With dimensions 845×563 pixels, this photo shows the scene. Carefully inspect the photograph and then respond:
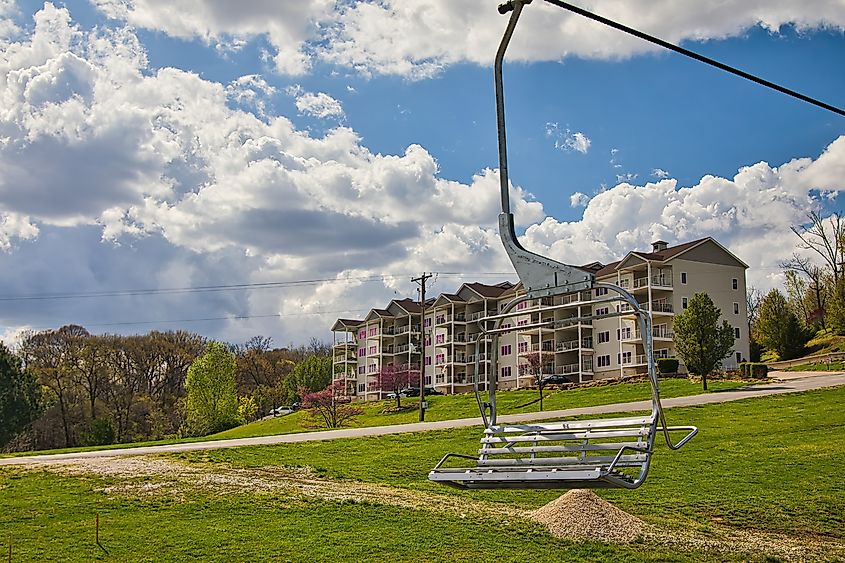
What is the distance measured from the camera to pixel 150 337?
3125 inches

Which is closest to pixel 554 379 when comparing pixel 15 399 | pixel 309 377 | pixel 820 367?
pixel 820 367

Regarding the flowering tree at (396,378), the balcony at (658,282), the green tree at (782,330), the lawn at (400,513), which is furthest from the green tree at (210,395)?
the green tree at (782,330)

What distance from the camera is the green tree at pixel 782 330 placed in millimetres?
66438

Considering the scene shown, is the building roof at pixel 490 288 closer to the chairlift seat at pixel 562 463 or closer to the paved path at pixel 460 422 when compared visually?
the paved path at pixel 460 422

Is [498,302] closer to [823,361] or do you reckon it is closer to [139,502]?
[823,361]

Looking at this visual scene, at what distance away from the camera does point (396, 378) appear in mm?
80500

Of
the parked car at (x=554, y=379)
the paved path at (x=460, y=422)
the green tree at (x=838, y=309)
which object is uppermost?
the green tree at (x=838, y=309)

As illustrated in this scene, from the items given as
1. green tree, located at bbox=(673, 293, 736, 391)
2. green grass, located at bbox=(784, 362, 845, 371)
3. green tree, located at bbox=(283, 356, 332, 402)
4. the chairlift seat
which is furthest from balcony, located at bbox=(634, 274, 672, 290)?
the chairlift seat

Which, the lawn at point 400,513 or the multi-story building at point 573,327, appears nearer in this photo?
the lawn at point 400,513

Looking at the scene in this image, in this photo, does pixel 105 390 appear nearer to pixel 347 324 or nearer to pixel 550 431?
pixel 347 324

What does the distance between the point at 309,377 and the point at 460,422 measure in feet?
168

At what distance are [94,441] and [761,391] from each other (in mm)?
43581

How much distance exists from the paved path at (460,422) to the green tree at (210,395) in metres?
25.8

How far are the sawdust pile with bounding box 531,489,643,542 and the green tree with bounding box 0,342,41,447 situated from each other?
54.9 metres
